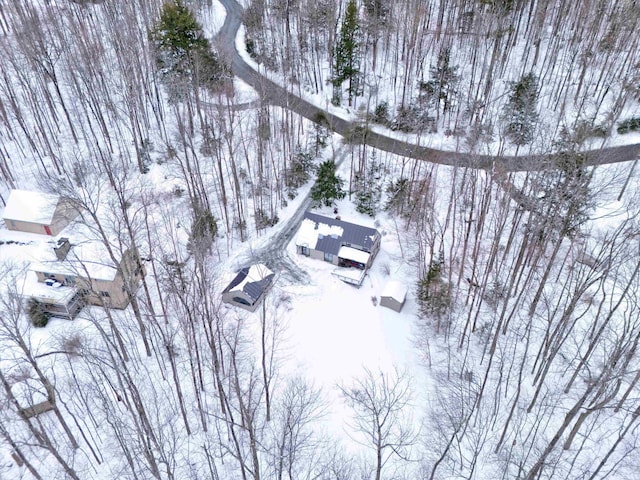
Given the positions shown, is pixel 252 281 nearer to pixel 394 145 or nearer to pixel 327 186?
pixel 327 186

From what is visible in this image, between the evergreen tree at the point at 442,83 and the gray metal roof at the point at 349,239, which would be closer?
the gray metal roof at the point at 349,239

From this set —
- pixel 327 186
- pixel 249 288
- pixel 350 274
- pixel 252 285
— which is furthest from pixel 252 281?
pixel 327 186

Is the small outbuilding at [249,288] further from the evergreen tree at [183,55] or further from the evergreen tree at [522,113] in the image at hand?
the evergreen tree at [522,113]

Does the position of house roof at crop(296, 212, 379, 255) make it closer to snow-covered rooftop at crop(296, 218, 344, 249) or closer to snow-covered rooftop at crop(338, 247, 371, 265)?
snow-covered rooftop at crop(296, 218, 344, 249)

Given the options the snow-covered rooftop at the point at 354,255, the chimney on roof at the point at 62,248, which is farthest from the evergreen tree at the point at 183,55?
the snow-covered rooftop at the point at 354,255

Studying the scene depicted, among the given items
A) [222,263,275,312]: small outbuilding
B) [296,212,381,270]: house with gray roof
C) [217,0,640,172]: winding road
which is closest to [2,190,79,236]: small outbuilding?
[222,263,275,312]: small outbuilding

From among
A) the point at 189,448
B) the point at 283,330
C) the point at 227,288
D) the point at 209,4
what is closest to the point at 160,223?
the point at 227,288

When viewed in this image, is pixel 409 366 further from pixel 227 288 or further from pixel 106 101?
pixel 106 101
